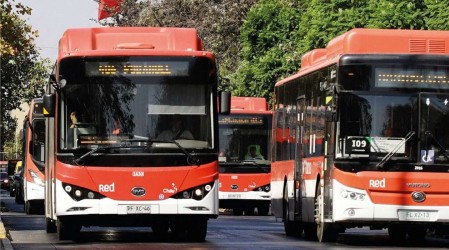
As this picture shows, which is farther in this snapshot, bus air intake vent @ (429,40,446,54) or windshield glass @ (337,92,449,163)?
bus air intake vent @ (429,40,446,54)

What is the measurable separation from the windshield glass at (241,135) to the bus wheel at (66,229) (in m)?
18.7

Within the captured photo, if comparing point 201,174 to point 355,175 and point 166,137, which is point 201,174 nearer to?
point 166,137

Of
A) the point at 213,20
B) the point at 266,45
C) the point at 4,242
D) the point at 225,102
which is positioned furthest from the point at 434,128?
the point at 213,20

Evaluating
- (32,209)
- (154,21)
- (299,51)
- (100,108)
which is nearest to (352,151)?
(100,108)

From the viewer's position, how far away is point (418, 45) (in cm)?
2430

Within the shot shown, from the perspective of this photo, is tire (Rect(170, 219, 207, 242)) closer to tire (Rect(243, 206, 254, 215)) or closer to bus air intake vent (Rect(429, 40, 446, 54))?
bus air intake vent (Rect(429, 40, 446, 54))

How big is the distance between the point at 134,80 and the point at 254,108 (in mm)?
20391

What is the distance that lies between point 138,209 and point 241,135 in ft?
66.2

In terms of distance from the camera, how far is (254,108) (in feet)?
145

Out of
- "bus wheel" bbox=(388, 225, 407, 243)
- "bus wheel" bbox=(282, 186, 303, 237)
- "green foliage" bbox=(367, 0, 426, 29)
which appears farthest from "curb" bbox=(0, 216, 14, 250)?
"green foliage" bbox=(367, 0, 426, 29)

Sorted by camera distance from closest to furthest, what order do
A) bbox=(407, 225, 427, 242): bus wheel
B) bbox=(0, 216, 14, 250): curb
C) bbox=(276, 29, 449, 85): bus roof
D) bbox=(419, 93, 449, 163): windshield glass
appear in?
bbox=(0, 216, 14, 250): curb, bbox=(419, 93, 449, 163): windshield glass, bbox=(276, 29, 449, 85): bus roof, bbox=(407, 225, 427, 242): bus wheel

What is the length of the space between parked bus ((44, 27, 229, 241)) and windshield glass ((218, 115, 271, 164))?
64.0ft

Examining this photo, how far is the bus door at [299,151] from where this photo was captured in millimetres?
27422

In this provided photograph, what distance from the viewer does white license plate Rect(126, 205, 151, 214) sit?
23.7 metres
